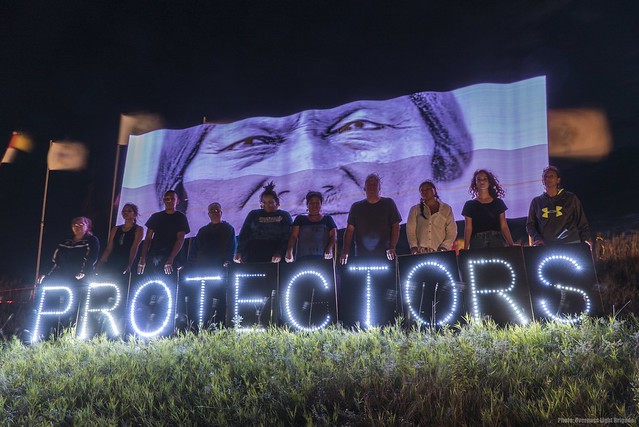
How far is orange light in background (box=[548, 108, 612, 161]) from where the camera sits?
30.1 ft

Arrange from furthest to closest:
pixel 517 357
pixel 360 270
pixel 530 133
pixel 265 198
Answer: pixel 530 133, pixel 265 198, pixel 360 270, pixel 517 357

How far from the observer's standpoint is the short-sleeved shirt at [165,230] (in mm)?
7586

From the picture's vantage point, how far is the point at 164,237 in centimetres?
762

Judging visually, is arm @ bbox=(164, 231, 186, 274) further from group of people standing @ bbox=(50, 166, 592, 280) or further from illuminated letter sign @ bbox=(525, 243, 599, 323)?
illuminated letter sign @ bbox=(525, 243, 599, 323)

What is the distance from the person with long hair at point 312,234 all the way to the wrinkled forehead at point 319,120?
421cm

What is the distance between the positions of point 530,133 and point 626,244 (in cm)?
246

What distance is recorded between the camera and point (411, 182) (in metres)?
9.91

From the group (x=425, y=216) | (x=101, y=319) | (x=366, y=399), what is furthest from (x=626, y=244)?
(x=101, y=319)

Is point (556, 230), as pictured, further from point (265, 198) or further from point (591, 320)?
point (265, 198)

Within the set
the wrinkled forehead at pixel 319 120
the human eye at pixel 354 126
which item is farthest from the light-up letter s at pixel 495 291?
the human eye at pixel 354 126

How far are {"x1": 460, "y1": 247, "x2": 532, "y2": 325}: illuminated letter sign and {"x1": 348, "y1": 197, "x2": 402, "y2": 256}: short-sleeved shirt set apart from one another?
63.1 inches

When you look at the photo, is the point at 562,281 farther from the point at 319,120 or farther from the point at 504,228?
the point at 319,120

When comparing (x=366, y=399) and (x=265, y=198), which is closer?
(x=366, y=399)

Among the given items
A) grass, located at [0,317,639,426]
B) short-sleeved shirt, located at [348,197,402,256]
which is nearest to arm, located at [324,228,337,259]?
short-sleeved shirt, located at [348,197,402,256]
